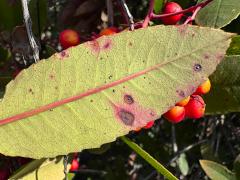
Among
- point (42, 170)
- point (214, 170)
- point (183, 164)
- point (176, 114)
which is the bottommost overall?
point (183, 164)

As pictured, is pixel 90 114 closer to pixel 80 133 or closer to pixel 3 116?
pixel 80 133

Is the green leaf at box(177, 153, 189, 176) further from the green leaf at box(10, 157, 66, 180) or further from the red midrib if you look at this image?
the red midrib

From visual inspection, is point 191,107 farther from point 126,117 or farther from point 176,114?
point 126,117

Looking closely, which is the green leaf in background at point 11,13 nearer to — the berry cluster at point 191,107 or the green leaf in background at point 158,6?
the green leaf in background at point 158,6

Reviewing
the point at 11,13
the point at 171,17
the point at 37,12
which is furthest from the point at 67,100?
the point at 11,13

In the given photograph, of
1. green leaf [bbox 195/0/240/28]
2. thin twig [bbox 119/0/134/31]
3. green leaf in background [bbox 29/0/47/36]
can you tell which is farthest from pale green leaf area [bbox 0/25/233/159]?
green leaf in background [bbox 29/0/47/36]

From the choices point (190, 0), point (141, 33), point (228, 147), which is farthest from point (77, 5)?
point (228, 147)
